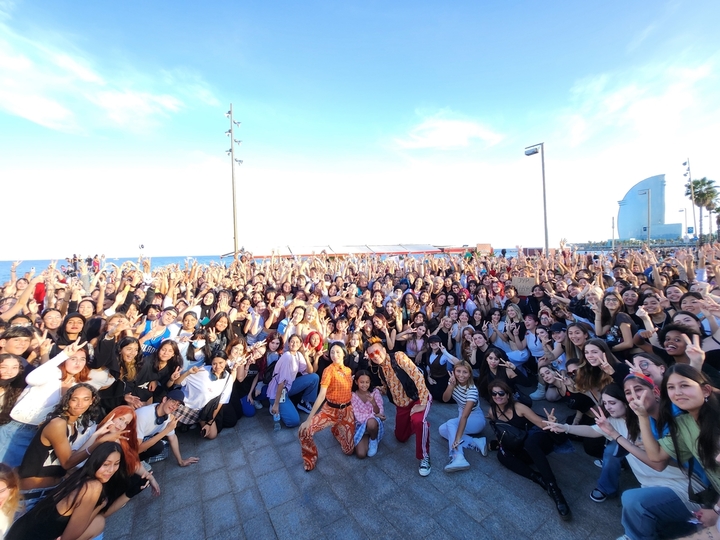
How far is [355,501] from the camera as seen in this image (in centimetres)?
326

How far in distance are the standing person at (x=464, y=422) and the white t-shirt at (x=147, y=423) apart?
3553 millimetres

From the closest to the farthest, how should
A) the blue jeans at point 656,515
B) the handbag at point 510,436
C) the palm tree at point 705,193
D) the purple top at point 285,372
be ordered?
1. the blue jeans at point 656,515
2. the handbag at point 510,436
3. the purple top at point 285,372
4. the palm tree at point 705,193

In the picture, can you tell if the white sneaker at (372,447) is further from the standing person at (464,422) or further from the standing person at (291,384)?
the standing person at (291,384)

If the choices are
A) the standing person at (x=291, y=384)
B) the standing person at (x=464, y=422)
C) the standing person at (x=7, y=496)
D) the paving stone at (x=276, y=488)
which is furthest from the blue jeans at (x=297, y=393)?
the standing person at (x=7, y=496)

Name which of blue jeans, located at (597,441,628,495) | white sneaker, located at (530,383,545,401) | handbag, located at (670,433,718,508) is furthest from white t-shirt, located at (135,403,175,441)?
white sneaker, located at (530,383,545,401)

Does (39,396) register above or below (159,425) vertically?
above

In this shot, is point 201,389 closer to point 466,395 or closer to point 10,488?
point 10,488

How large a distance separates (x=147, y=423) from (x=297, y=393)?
214 cm

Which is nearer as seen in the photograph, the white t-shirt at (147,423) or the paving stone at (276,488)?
the paving stone at (276,488)

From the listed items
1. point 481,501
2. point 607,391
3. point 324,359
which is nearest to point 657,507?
point 607,391

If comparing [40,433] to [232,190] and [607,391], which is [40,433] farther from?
[232,190]

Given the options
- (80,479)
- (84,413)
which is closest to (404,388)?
(80,479)

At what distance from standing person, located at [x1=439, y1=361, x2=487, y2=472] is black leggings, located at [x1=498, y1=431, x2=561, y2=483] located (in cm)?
38

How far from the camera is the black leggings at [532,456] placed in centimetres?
330
